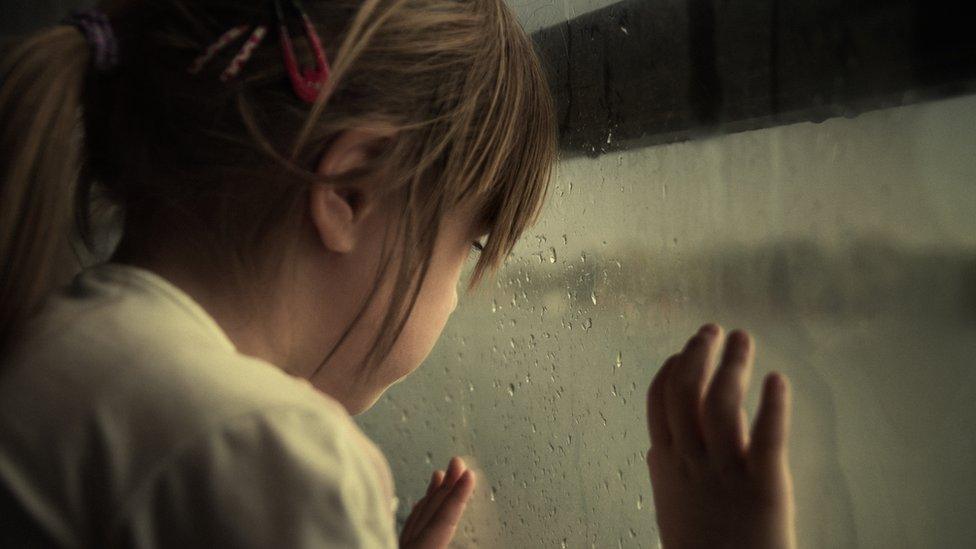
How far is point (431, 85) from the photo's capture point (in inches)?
28.4

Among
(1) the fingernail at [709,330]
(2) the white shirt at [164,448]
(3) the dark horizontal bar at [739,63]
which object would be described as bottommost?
(1) the fingernail at [709,330]

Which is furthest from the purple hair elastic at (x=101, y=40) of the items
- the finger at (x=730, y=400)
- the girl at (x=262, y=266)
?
the finger at (x=730, y=400)

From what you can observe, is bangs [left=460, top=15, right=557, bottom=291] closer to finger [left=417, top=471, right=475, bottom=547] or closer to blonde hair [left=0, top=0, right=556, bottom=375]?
blonde hair [left=0, top=0, right=556, bottom=375]

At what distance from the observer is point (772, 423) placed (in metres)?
0.59

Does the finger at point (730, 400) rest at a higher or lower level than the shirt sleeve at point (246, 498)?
lower

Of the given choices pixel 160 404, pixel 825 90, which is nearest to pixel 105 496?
pixel 160 404

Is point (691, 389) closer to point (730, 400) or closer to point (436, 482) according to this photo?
point (730, 400)

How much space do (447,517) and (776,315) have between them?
39 cm

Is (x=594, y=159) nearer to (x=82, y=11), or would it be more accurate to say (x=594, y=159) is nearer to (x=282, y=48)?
(x=282, y=48)

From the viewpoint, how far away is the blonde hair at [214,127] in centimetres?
67

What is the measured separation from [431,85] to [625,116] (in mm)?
159

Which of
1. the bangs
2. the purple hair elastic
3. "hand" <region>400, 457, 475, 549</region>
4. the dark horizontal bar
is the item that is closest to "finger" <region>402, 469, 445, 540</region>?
"hand" <region>400, 457, 475, 549</region>

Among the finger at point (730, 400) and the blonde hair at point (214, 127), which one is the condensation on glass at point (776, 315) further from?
the blonde hair at point (214, 127)

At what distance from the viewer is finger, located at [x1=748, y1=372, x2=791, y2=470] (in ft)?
1.92
